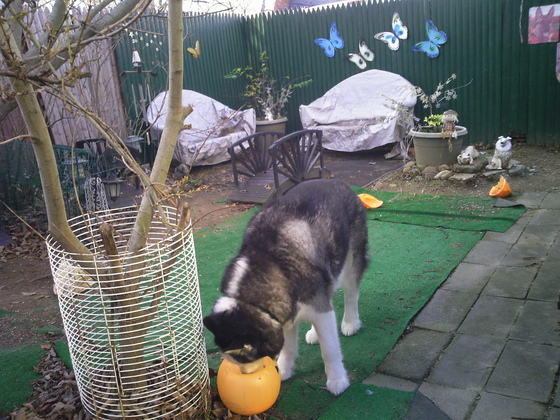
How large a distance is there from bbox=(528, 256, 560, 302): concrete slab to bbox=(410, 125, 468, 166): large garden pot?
337 centimetres

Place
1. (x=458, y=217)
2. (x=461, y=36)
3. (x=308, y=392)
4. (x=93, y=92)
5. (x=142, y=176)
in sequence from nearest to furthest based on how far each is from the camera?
1. (x=142, y=176)
2. (x=308, y=392)
3. (x=458, y=217)
4. (x=93, y=92)
5. (x=461, y=36)

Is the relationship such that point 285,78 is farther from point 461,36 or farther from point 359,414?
point 359,414

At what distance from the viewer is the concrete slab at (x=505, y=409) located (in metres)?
2.59

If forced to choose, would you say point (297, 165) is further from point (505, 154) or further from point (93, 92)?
point (93, 92)

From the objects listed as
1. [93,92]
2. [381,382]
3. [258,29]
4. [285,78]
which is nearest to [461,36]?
[285,78]

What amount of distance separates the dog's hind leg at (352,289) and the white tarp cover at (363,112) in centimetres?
574

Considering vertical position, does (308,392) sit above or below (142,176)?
below

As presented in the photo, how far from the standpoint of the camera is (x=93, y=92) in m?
8.47

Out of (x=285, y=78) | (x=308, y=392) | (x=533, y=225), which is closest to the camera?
(x=308, y=392)

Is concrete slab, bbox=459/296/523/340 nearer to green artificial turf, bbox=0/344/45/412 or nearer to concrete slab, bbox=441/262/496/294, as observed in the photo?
concrete slab, bbox=441/262/496/294

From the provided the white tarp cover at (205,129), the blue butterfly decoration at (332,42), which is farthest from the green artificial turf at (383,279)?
the blue butterfly decoration at (332,42)

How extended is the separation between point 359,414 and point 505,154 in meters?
5.77

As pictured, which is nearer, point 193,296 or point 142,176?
point 142,176

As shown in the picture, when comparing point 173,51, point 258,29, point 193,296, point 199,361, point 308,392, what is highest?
point 258,29
